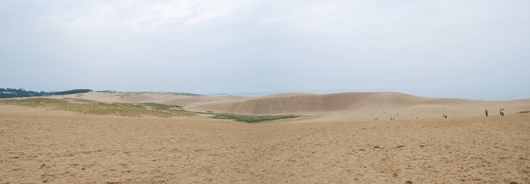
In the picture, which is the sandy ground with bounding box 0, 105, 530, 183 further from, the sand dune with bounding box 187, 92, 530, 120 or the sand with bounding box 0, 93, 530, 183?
the sand dune with bounding box 187, 92, 530, 120

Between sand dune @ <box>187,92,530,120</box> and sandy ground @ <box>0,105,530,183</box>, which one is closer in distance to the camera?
sandy ground @ <box>0,105,530,183</box>

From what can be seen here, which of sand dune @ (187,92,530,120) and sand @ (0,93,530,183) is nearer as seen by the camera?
sand @ (0,93,530,183)

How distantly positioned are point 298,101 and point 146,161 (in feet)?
160

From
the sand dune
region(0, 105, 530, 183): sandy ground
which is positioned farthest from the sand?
the sand dune

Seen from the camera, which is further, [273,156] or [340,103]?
[340,103]

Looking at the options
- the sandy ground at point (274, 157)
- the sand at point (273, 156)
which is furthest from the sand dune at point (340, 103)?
the sandy ground at point (274, 157)

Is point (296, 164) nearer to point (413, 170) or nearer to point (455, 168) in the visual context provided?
point (413, 170)

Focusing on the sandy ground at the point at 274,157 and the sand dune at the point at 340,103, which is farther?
the sand dune at the point at 340,103

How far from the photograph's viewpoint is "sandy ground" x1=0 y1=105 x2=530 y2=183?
23.2 ft

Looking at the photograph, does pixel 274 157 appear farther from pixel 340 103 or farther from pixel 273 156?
pixel 340 103

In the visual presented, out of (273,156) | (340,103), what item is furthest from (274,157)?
(340,103)

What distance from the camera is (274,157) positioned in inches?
427

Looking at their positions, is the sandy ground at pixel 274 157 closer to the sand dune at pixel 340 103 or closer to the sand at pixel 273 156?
the sand at pixel 273 156

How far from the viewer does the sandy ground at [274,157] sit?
23.2ft
